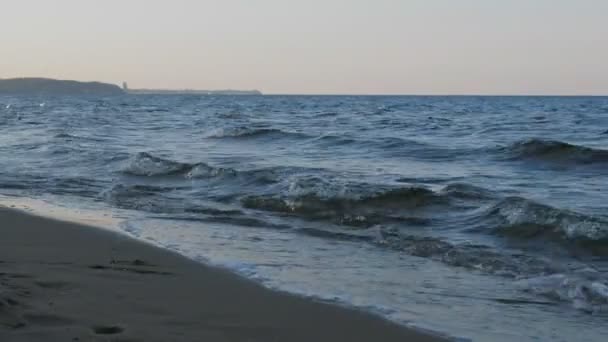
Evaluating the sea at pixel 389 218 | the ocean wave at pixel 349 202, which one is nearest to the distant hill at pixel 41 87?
the sea at pixel 389 218

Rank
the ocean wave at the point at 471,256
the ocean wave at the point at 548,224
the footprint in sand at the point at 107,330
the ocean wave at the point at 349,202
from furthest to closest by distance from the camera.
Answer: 1. the ocean wave at the point at 349,202
2. the ocean wave at the point at 548,224
3. the ocean wave at the point at 471,256
4. the footprint in sand at the point at 107,330

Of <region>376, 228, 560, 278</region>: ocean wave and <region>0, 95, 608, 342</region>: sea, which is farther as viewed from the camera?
<region>376, 228, 560, 278</region>: ocean wave

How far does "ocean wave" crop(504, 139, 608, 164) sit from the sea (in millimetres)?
43

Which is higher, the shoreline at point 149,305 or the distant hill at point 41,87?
the distant hill at point 41,87

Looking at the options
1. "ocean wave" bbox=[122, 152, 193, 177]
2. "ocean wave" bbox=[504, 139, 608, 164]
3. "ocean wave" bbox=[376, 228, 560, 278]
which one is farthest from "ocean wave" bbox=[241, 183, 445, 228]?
"ocean wave" bbox=[504, 139, 608, 164]

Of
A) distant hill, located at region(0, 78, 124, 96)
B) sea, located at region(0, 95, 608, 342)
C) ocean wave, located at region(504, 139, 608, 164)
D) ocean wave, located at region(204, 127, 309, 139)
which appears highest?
distant hill, located at region(0, 78, 124, 96)

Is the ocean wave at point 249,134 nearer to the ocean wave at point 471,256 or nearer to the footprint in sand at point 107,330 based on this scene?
the ocean wave at point 471,256

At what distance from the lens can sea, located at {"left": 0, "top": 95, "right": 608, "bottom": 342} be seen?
205 inches

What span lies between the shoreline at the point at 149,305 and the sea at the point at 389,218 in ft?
0.90

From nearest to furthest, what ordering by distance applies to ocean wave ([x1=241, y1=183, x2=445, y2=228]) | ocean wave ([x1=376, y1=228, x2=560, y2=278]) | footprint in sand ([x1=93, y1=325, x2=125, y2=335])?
footprint in sand ([x1=93, y1=325, x2=125, y2=335]) < ocean wave ([x1=376, y1=228, x2=560, y2=278]) < ocean wave ([x1=241, y1=183, x2=445, y2=228])

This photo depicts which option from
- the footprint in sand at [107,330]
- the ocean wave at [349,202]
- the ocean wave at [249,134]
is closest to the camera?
the footprint in sand at [107,330]

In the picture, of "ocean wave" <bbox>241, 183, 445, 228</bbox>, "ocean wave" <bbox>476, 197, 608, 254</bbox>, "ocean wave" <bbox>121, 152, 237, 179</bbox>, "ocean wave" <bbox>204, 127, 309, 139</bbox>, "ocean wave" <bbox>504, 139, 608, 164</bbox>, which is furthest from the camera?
"ocean wave" <bbox>204, 127, 309, 139</bbox>

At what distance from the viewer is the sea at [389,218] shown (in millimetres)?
5207

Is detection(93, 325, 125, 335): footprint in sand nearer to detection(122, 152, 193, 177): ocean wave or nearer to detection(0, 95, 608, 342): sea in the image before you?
detection(0, 95, 608, 342): sea
